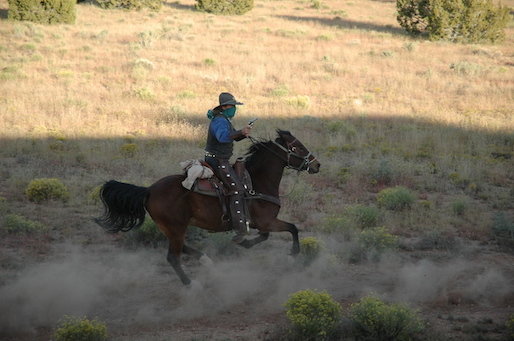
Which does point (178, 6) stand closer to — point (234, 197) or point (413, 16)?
point (413, 16)

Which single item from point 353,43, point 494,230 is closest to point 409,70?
point 353,43

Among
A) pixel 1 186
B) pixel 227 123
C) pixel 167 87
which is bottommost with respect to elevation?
pixel 1 186

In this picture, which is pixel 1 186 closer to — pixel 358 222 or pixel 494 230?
pixel 358 222

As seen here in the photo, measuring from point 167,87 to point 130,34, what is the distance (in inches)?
506

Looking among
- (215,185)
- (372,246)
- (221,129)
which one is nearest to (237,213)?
(215,185)

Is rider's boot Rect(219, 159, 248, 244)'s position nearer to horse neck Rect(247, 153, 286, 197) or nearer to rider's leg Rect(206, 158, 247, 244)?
rider's leg Rect(206, 158, 247, 244)

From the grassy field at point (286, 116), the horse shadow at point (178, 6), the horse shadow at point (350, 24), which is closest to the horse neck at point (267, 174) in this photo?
the grassy field at point (286, 116)

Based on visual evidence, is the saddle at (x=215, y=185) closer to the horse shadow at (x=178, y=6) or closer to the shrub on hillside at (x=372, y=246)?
the shrub on hillside at (x=372, y=246)

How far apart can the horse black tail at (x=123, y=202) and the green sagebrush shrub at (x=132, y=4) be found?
3842 centimetres

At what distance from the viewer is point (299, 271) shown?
853 centimetres

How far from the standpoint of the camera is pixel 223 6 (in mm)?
44156

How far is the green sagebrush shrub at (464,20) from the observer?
3309cm

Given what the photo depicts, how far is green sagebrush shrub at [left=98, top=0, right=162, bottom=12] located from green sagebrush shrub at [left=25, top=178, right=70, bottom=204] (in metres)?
34.5

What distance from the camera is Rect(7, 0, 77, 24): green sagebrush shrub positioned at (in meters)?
34.4
